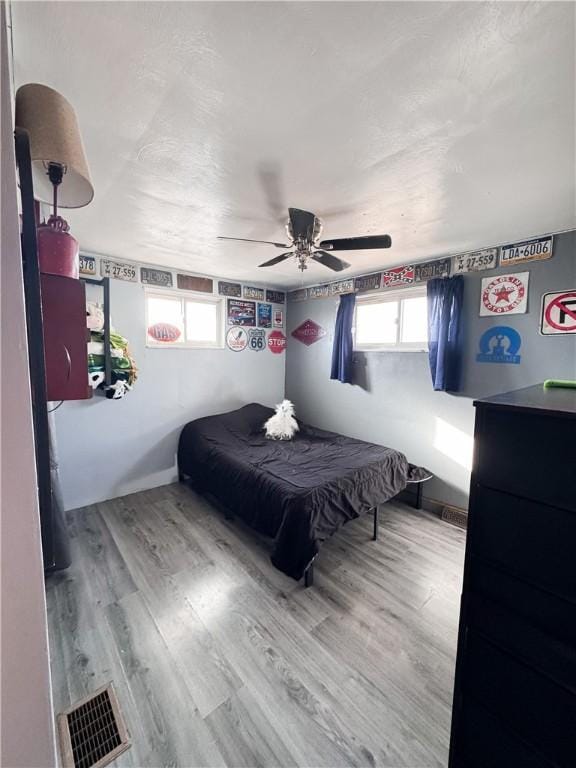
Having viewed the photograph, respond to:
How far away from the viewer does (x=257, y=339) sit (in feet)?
14.0

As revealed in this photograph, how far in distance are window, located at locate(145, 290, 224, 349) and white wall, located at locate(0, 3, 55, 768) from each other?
9.13 feet

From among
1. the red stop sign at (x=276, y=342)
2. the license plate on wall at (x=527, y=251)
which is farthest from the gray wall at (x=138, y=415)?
the license plate on wall at (x=527, y=251)

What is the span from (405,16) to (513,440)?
1.22m

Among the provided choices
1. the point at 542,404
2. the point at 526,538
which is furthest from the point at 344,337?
the point at 526,538

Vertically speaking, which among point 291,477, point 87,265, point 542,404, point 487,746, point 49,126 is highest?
point 87,265

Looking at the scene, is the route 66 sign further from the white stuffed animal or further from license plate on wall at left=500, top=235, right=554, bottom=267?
license plate on wall at left=500, top=235, right=554, bottom=267

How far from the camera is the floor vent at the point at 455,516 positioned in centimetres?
282

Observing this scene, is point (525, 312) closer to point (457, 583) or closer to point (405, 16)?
point (457, 583)

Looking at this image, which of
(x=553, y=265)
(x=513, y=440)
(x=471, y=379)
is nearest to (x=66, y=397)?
(x=513, y=440)

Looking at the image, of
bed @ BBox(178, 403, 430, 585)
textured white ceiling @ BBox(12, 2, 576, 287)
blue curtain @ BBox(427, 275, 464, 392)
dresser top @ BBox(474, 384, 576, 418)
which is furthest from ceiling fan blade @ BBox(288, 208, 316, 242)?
bed @ BBox(178, 403, 430, 585)

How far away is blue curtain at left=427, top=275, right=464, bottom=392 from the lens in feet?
9.18

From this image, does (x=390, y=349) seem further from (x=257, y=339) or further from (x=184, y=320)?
(x=184, y=320)

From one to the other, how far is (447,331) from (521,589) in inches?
97.6

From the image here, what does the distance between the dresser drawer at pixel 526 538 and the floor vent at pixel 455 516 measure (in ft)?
7.93
